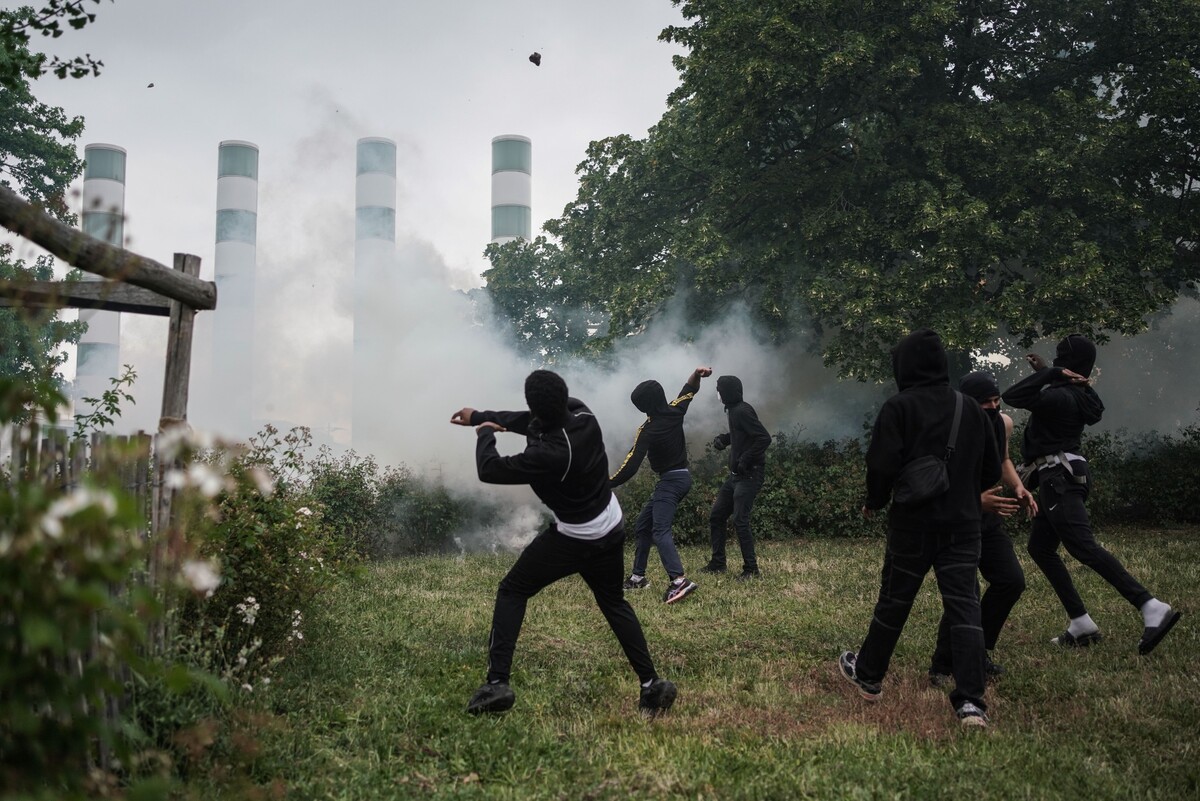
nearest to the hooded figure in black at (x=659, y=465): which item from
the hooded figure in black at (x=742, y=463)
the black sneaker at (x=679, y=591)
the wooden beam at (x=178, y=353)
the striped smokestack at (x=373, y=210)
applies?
the black sneaker at (x=679, y=591)

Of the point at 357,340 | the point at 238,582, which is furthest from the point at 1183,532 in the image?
the point at 357,340

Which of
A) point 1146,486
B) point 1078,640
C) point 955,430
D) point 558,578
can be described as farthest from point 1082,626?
point 1146,486

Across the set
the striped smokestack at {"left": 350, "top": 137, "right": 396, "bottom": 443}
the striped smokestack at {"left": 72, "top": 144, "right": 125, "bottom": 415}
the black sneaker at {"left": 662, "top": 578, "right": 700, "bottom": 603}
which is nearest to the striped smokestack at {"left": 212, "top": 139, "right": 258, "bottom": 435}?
the striped smokestack at {"left": 72, "top": 144, "right": 125, "bottom": 415}

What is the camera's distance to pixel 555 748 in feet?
14.4

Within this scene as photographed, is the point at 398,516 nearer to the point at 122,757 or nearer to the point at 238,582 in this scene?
the point at 238,582

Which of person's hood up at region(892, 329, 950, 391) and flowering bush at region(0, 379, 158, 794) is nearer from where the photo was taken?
flowering bush at region(0, 379, 158, 794)

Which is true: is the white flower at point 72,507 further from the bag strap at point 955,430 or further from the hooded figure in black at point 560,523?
the bag strap at point 955,430

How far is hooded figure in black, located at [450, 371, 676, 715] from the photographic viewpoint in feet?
15.9

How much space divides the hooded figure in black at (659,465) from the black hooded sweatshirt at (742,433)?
387 mm

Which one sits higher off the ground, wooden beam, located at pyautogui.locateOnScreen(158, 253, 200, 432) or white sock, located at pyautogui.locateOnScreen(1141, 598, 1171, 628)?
wooden beam, located at pyautogui.locateOnScreen(158, 253, 200, 432)

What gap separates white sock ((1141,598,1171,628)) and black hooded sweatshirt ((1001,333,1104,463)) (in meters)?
1.04

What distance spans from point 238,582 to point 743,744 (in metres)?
2.78

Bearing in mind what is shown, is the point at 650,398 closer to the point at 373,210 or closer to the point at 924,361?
the point at 924,361

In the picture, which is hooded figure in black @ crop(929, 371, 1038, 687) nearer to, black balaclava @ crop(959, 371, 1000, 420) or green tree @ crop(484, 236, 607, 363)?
black balaclava @ crop(959, 371, 1000, 420)
